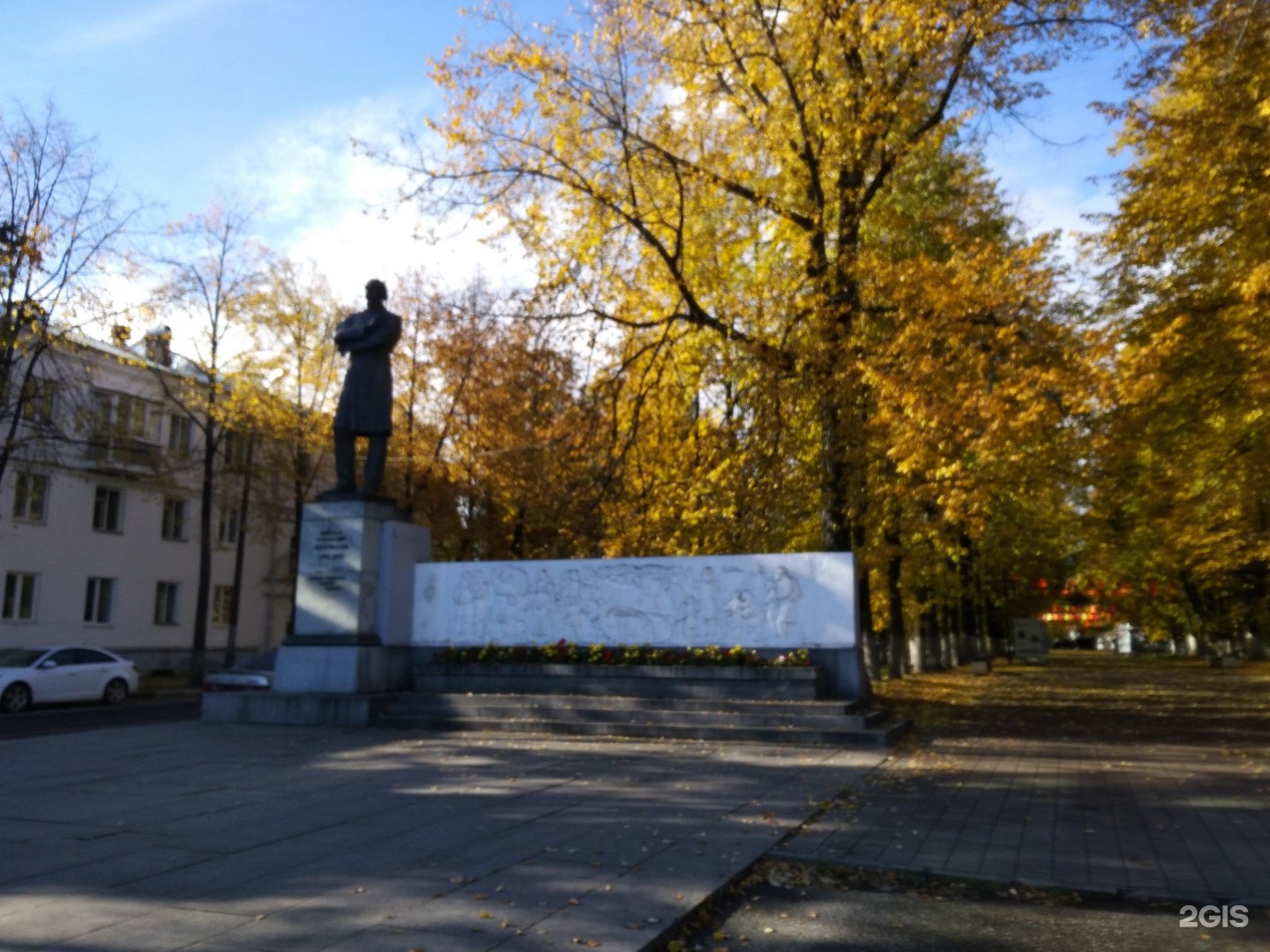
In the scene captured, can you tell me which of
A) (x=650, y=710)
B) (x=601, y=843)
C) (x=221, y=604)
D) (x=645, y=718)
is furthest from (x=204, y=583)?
(x=601, y=843)

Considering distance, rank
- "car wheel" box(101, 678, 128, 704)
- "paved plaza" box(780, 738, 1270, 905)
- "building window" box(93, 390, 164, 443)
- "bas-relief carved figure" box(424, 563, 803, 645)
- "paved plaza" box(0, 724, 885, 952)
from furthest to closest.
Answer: "building window" box(93, 390, 164, 443) < "car wheel" box(101, 678, 128, 704) < "bas-relief carved figure" box(424, 563, 803, 645) < "paved plaza" box(780, 738, 1270, 905) < "paved plaza" box(0, 724, 885, 952)

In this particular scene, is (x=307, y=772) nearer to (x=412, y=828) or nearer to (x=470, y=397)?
(x=412, y=828)

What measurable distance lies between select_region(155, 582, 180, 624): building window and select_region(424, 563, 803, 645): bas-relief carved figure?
2754 centimetres

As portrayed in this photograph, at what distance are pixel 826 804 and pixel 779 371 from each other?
9.29 m

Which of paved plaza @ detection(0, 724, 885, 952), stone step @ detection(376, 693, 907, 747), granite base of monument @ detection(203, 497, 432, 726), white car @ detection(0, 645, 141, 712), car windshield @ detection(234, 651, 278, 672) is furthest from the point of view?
white car @ detection(0, 645, 141, 712)

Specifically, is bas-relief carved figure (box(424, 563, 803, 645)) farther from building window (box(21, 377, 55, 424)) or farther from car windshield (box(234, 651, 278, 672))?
building window (box(21, 377, 55, 424))

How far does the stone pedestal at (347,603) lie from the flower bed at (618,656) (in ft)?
→ 3.71

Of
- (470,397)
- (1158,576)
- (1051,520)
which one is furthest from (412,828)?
(1158,576)

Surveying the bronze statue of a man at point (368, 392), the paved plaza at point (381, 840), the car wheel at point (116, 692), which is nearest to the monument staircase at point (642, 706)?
the paved plaza at point (381, 840)

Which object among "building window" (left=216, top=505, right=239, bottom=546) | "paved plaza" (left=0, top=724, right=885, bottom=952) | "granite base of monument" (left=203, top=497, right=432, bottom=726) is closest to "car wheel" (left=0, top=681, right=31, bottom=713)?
"granite base of monument" (left=203, top=497, right=432, bottom=726)

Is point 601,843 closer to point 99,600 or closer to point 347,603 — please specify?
point 347,603

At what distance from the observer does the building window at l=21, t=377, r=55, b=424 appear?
21938 mm

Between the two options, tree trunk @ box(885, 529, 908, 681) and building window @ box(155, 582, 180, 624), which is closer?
tree trunk @ box(885, 529, 908, 681)

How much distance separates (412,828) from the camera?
7.59 m
